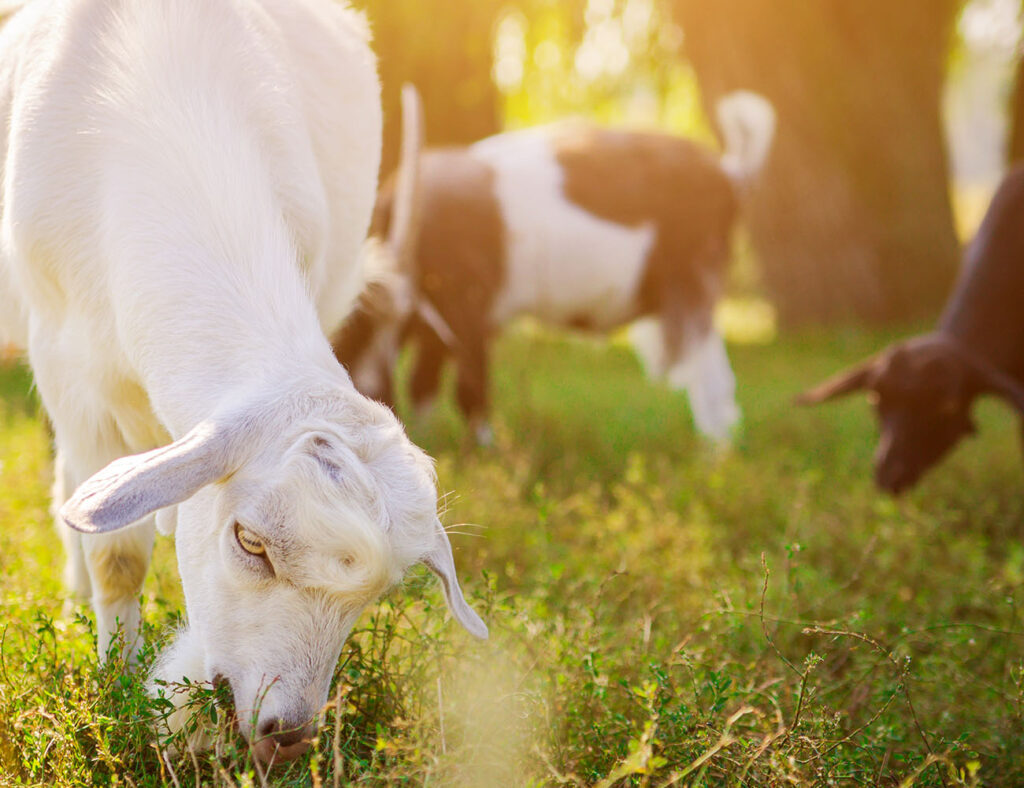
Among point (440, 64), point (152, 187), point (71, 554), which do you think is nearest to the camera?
point (152, 187)

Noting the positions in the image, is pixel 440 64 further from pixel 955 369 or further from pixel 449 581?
pixel 449 581

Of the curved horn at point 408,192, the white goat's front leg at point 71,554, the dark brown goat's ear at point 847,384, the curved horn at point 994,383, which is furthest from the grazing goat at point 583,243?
the white goat's front leg at point 71,554

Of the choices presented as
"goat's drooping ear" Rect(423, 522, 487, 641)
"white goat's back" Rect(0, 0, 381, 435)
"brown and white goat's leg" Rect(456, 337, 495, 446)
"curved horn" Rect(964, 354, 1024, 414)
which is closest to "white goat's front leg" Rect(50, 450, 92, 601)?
"white goat's back" Rect(0, 0, 381, 435)

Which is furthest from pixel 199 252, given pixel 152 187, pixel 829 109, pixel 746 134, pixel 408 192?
pixel 829 109

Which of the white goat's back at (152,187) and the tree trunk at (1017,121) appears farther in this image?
the tree trunk at (1017,121)

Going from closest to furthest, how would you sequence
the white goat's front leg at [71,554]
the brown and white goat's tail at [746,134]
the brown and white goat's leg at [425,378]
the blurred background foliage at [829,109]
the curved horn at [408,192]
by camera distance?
the white goat's front leg at [71,554] → the curved horn at [408,192] → the brown and white goat's leg at [425,378] → the brown and white goat's tail at [746,134] → the blurred background foliage at [829,109]

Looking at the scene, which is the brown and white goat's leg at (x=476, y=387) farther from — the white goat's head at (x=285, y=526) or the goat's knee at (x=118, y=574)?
the white goat's head at (x=285, y=526)

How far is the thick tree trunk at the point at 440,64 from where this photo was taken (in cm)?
735

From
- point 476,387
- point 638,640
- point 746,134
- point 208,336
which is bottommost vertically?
point 476,387

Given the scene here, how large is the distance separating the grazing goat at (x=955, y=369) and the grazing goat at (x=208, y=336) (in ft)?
9.02

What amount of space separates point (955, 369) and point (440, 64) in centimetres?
482

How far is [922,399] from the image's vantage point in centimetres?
450

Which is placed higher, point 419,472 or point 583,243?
point 419,472

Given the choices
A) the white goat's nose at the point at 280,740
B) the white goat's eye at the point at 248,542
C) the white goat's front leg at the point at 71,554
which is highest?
the white goat's eye at the point at 248,542
